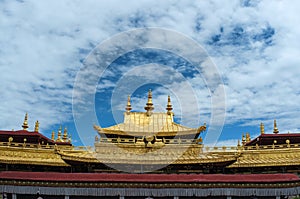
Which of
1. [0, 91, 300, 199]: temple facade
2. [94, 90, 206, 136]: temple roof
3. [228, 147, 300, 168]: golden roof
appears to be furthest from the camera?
[94, 90, 206, 136]: temple roof

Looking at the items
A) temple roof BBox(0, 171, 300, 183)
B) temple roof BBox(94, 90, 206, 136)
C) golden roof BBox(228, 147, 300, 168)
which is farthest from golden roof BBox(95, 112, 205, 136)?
temple roof BBox(0, 171, 300, 183)

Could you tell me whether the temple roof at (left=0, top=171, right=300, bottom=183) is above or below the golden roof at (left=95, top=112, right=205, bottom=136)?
below

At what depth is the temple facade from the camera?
14.8m

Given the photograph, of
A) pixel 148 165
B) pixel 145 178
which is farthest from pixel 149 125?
pixel 145 178

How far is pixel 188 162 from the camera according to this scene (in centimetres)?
1827

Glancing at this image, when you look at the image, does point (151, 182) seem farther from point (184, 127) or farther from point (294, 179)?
point (184, 127)

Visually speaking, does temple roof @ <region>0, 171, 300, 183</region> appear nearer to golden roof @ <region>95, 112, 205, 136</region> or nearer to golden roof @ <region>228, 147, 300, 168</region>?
golden roof @ <region>228, 147, 300, 168</region>

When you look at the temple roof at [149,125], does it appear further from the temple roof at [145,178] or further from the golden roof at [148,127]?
the temple roof at [145,178]

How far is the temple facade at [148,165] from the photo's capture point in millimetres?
14758

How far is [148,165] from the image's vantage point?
1819cm

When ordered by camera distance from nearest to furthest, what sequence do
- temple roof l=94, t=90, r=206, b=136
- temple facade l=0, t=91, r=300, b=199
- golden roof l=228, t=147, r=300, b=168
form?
temple facade l=0, t=91, r=300, b=199
golden roof l=228, t=147, r=300, b=168
temple roof l=94, t=90, r=206, b=136

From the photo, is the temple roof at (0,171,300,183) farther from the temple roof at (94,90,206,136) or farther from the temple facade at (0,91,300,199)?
the temple roof at (94,90,206,136)

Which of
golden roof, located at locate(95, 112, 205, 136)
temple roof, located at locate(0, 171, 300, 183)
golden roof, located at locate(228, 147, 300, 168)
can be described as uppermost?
golden roof, located at locate(95, 112, 205, 136)

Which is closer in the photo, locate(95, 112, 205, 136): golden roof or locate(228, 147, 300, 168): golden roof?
locate(228, 147, 300, 168): golden roof
